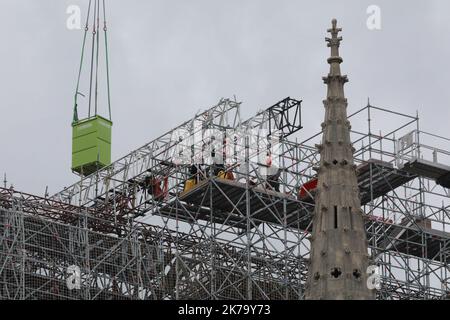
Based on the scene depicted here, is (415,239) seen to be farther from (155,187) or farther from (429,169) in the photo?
(155,187)

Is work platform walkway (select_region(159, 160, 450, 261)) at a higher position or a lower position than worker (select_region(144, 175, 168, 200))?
lower

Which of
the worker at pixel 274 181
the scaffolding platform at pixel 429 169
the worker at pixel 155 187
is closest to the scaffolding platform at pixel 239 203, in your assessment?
the worker at pixel 274 181

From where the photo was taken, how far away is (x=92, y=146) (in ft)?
364

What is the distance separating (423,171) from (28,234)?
2151 centimetres

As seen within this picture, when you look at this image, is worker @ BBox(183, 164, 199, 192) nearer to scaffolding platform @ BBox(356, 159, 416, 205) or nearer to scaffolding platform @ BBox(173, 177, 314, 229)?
scaffolding platform @ BBox(173, 177, 314, 229)

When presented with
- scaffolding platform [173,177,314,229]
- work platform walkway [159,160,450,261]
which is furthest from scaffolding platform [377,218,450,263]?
scaffolding platform [173,177,314,229]

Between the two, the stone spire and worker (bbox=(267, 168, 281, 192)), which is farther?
worker (bbox=(267, 168, 281, 192))

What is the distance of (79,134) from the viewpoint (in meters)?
112

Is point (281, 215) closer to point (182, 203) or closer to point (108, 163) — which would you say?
point (182, 203)

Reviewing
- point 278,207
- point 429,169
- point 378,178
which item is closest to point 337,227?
point 429,169

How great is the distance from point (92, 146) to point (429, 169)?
72.3ft

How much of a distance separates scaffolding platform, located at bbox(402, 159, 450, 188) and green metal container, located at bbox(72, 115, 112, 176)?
65.3 ft

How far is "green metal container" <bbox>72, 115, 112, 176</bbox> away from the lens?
110 meters
